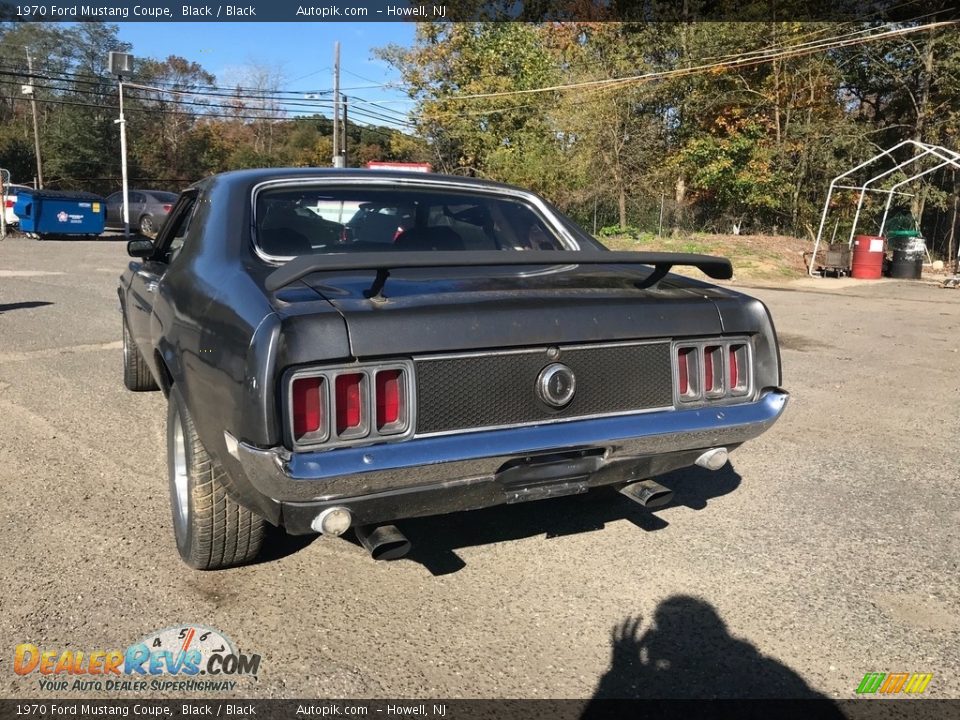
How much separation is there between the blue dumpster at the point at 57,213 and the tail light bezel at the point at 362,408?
23.3 m

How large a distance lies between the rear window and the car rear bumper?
3.75ft

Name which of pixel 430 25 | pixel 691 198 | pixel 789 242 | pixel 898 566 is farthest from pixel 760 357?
pixel 430 25

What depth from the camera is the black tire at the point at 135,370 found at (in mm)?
5523

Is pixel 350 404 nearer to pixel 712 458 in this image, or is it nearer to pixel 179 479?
pixel 179 479

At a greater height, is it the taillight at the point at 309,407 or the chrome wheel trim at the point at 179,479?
the taillight at the point at 309,407

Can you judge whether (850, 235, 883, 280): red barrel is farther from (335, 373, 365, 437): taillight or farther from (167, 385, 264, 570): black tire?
(335, 373, 365, 437): taillight

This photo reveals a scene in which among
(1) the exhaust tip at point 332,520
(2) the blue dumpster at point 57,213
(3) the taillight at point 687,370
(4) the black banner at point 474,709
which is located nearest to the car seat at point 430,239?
(3) the taillight at point 687,370

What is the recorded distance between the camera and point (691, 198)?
32.3 meters

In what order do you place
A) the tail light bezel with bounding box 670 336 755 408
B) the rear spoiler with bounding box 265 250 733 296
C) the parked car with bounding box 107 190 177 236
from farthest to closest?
1. the parked car with bounding box 107 190 177 236
2. the tail light bezel with bounding box 670 336 755 408
3. the rear spoiler with bounding box 265 250 733 296

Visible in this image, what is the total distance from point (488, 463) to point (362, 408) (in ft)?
1.46

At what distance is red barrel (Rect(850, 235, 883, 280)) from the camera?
1903cm

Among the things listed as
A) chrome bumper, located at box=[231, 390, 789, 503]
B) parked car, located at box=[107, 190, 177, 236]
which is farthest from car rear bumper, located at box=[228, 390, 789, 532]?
parked car, located at box=[107, 190, 177, 236]

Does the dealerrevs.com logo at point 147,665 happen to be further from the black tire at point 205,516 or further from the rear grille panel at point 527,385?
the rear grille panel at point 527,385

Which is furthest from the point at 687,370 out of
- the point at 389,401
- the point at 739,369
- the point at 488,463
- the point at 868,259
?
the point at 868,259
